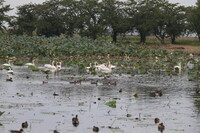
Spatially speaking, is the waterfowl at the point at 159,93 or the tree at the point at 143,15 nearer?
the waterfowl at the point at 159,93

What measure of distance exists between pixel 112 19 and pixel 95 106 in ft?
219

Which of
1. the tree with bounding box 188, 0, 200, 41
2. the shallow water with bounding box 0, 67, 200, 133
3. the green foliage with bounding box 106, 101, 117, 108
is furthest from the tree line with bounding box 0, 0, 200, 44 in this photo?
the green foliage with bounding box 106, 101, 117, 108

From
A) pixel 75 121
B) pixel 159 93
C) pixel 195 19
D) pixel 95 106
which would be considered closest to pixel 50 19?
pixel 195 19

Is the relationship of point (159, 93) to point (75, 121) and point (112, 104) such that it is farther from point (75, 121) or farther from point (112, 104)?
point (75, 121)

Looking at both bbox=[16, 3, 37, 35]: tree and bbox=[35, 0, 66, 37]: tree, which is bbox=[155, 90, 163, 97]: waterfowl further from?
bbox=[16, 3, 37, 35]: tree

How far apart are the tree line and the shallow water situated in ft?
182

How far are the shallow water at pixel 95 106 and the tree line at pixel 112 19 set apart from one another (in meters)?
55.4

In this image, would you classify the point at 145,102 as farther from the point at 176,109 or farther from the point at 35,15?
the point at 35,15

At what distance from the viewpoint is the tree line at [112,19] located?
84875 mm

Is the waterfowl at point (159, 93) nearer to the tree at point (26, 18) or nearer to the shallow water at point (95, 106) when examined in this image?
the shallow water at point (95, 106)

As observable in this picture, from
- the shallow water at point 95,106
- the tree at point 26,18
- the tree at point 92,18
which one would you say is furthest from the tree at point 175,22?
the shallow water at point 95,106

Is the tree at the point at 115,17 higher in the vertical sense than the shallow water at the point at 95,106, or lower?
higher

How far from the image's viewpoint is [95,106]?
20.0 metres

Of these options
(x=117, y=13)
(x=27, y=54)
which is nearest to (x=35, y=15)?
(x=117, y=13)
